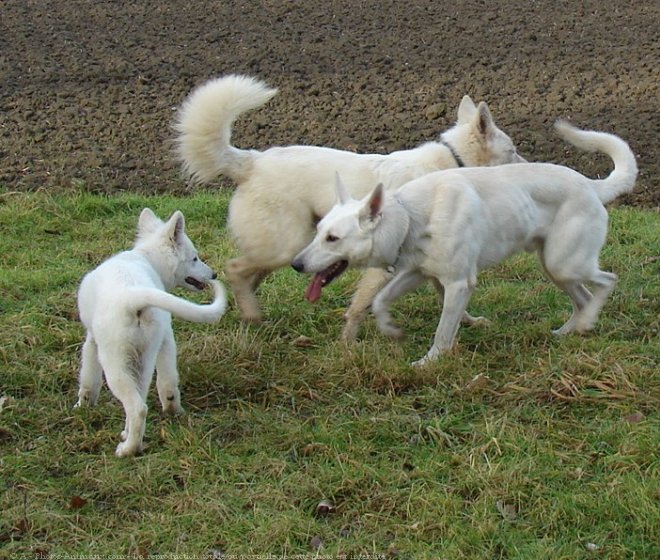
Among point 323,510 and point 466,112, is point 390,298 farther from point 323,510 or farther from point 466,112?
point 323,510

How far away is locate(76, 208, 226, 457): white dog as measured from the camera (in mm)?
4480

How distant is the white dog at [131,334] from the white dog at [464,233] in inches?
34.1

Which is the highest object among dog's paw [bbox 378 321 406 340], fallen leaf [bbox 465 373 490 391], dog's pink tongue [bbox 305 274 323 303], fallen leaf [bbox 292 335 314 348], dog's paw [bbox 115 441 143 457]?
dog's pink tongue [bbox 305 274 323 303]

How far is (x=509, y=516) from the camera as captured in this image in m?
4.05

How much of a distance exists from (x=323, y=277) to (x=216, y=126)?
130 cm

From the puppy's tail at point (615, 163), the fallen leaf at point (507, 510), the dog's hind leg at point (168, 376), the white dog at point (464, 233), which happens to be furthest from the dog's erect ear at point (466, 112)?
the fallen leaf at point (507, 510)

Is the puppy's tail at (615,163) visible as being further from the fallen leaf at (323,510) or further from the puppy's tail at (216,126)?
the fallen leaf at (323,510)

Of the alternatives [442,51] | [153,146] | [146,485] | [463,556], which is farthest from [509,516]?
[442,51]

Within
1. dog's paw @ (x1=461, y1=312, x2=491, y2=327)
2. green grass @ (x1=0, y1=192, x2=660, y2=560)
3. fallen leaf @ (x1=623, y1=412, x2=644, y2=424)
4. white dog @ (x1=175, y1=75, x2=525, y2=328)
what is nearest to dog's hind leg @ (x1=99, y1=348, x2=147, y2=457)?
green grass @ (x1=0, y1=192, x2=660, y2=560)

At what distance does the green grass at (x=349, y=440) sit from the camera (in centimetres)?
399

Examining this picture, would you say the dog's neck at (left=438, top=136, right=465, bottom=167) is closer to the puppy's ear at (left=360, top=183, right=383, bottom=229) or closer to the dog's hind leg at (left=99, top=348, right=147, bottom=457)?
the puppy's ear at (left=360, top=183, right=383, bottom=229)

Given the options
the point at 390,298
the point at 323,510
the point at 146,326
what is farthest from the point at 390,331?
the point at 323,510

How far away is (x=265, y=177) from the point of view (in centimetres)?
619

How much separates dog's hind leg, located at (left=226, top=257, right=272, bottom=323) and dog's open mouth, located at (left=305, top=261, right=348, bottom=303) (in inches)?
35.4
